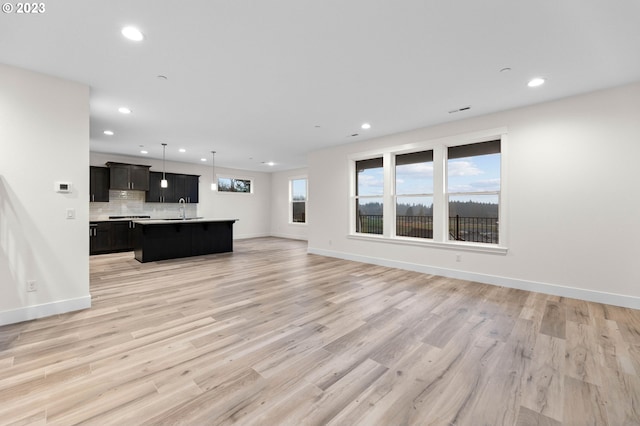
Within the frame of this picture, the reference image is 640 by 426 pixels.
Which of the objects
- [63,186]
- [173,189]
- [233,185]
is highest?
[233,185]

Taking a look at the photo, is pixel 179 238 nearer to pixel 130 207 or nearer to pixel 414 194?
pixel 130 207

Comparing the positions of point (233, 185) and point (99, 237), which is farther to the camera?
point (233, 185)

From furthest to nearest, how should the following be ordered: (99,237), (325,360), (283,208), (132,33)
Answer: (283,208), (99,237), (132,33), (325,360)

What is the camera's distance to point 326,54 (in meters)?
2.65

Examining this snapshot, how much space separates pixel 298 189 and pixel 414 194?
18.8 feet

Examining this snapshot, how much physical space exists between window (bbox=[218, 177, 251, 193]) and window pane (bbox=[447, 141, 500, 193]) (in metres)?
7.74

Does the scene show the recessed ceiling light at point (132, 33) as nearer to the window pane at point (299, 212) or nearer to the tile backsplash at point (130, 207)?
the tile backsplash at point (130, 207)

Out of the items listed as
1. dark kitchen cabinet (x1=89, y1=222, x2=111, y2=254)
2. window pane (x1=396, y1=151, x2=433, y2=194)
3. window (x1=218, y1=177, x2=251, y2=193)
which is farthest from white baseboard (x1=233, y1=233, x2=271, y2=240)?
window pane (x1=396, y1=151, x2=433, y2=194)

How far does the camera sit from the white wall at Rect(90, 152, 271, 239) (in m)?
8.38

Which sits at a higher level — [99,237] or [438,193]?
[438,193]

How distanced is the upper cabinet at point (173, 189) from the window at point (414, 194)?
260 inches

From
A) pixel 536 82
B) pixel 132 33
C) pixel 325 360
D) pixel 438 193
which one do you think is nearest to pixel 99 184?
pixel 132 33

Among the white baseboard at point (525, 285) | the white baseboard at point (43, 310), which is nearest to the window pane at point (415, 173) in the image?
the white baseboard at point (525, 285)

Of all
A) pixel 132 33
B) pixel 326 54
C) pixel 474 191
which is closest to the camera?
pixel 132 33
